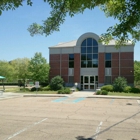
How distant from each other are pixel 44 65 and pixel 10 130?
30.2 meters

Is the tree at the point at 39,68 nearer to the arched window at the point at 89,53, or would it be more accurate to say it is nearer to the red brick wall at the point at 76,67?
the red brick wall at the point at 76,67

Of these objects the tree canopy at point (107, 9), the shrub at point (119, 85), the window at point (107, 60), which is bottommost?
the shrub at point (119, 85)

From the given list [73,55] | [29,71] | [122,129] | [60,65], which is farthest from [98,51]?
[122,129]

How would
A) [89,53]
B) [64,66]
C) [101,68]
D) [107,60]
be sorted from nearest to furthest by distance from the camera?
[101,68], [107,60], [89,53], [64,66]

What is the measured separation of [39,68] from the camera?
124 feet

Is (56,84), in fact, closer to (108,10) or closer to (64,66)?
(64,66)

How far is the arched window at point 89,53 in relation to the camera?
38500 mm

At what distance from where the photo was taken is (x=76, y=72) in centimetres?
3891

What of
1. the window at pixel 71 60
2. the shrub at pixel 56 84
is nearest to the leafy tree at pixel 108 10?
the shrub at pixel 56 84

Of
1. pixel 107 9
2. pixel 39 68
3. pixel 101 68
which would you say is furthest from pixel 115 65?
pixel 107 9

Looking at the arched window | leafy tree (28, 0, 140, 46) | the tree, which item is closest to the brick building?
the arched window

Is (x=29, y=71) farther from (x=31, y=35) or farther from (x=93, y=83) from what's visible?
(x=31, y=35)

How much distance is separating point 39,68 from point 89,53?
10.1m

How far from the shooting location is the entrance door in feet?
126
